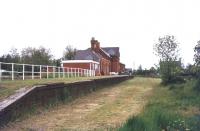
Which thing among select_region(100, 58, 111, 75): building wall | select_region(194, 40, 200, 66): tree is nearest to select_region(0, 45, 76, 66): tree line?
select_region(100, 58, 111, 75): building wall

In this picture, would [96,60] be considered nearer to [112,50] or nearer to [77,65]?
[77,65]

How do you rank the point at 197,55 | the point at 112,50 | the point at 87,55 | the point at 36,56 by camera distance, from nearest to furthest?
the point at 197,55, the point at 87,55, the point at 36,56, the point at 112,50

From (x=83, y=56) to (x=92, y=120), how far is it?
6676 cm

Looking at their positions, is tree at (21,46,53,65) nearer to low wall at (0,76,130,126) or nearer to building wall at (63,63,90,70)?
building wall at (63,63,90,70)

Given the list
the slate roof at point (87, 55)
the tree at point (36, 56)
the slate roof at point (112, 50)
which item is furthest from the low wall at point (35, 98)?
the slate roof at point (112, 50)

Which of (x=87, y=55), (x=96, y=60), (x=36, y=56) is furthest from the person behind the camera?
(x=36, y=56)

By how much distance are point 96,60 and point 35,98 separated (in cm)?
6602

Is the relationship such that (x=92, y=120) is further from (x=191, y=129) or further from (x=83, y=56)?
(x=83, y=56)

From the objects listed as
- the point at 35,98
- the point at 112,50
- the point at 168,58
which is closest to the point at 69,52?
the point at 112,50

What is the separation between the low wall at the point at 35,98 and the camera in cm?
1273

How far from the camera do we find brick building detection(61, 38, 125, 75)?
255 ft

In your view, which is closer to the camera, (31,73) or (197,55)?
(31,73)

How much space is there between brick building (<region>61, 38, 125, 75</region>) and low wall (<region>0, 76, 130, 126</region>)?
51.8 m

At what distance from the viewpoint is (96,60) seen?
81938 millimetres
